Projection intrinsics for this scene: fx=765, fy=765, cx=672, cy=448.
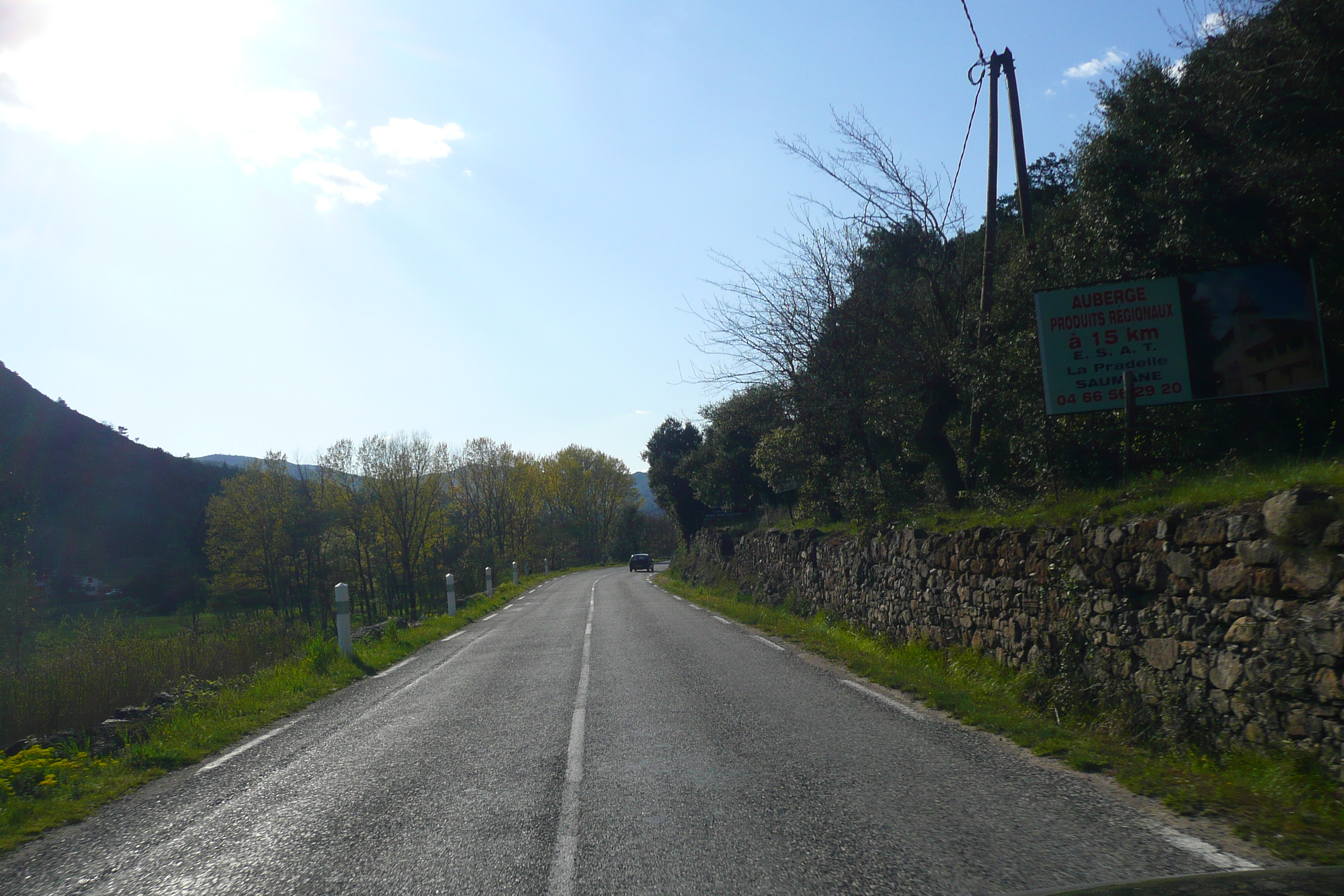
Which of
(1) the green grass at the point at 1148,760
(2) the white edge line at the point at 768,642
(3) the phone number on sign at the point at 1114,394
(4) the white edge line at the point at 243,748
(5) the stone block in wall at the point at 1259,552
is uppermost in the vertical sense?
(3) the phone number on sign at the point at 1114,394

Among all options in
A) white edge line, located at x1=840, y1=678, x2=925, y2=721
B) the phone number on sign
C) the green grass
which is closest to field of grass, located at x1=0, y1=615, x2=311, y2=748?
white edge line, located at x1=840, y1=678, x2=925, y2=721

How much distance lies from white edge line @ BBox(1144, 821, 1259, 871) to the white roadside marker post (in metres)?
11.3

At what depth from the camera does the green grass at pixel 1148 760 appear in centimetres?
382

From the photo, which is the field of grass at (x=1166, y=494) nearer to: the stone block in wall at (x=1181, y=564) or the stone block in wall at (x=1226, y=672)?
the stone block in wall at (x=1181, y=564)

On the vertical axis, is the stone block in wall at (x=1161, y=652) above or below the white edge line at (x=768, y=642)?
above

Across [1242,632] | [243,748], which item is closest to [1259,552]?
[1242,632]

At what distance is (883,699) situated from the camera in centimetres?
768

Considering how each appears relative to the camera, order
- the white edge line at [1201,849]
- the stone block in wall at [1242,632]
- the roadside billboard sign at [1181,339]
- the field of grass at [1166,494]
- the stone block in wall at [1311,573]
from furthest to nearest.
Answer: the roadside billboard sign at [1181,339] < the field of grass at [1166,494] < the stone block in wall at [1242,632] < the stone block in wall at [1311,573] < the white edge line at [1201,849]

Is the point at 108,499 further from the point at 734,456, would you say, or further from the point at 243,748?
the point at 243,748

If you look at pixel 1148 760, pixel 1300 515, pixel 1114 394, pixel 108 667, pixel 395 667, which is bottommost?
pixel 395 667

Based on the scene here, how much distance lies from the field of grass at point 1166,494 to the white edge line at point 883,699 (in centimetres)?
235

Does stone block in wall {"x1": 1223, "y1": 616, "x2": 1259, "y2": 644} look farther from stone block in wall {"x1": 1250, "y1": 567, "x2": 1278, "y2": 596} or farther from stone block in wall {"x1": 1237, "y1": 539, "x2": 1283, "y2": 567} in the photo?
stone block in wall {"x1": 1237, "y1": 539, "x2": 1283, "y2": 567}

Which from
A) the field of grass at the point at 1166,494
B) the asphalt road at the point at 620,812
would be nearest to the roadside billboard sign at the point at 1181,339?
the field of grass at the point at 1166,494

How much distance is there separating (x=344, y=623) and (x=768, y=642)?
273 inches
